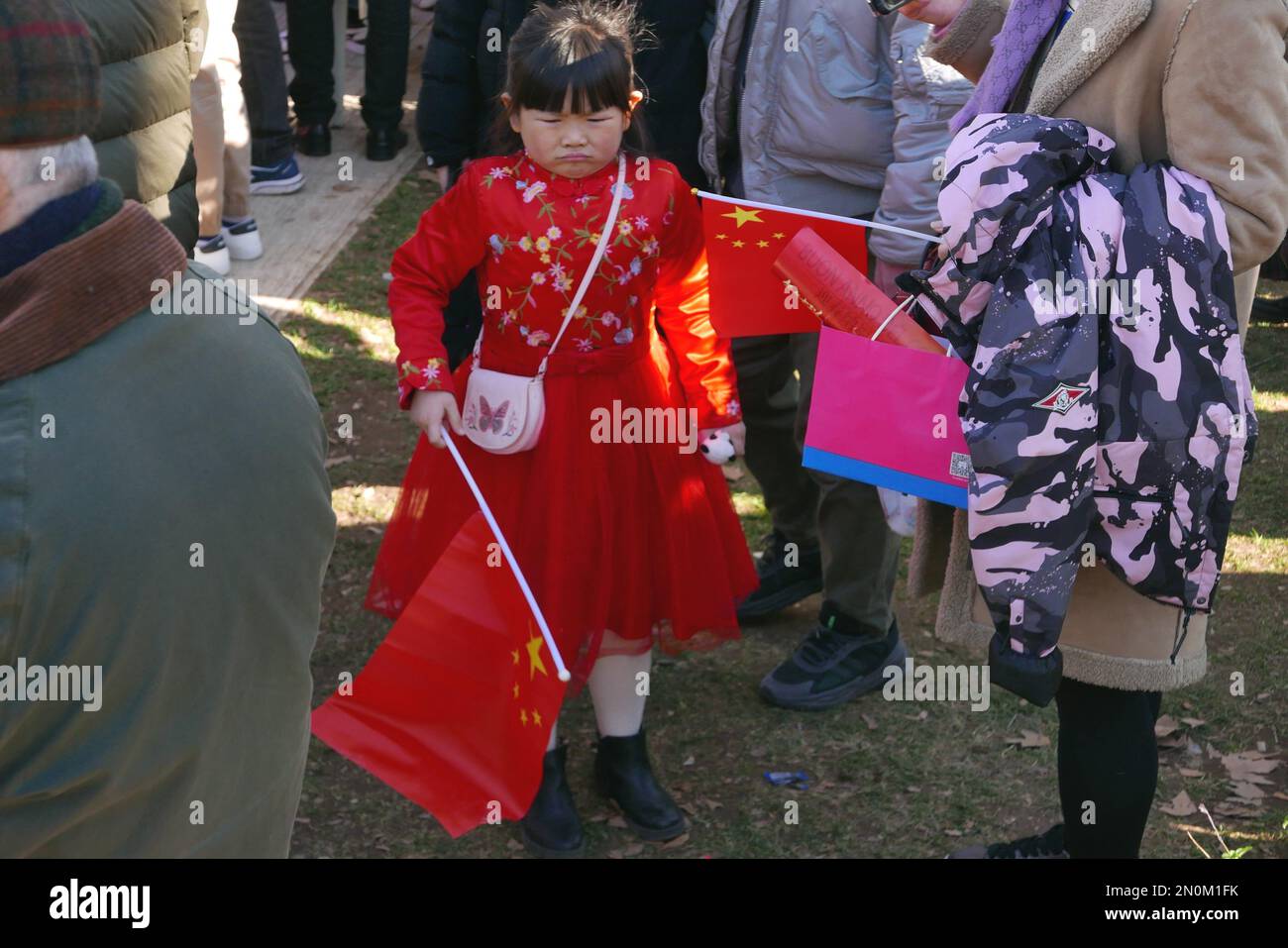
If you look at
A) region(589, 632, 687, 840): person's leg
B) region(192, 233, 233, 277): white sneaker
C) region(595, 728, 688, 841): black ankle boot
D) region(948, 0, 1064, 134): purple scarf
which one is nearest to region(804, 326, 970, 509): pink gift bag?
region(948, 0, 1064, 134): purple scarf

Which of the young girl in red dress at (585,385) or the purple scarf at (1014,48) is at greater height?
the purple scarf at (1014,48)

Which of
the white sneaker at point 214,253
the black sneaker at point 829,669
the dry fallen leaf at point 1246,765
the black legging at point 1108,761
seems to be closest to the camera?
the black legging at point 1108,761

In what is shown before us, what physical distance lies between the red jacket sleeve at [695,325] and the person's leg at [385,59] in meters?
4.15

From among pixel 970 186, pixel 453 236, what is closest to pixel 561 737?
pixel 453 236

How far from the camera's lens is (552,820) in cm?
338

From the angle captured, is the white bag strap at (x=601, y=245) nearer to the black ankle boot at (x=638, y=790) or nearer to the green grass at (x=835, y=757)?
the black ankle boot at (x=638, y=790)

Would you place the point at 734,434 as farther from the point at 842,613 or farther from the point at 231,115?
the point at 231,115

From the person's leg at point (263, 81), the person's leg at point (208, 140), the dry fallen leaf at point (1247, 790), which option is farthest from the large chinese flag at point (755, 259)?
the person's leg at point (263, 81)

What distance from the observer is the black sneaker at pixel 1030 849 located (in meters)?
3.16

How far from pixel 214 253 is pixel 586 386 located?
3.12m

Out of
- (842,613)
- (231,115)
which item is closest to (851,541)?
(842,613)

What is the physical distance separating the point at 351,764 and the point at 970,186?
7.20ft

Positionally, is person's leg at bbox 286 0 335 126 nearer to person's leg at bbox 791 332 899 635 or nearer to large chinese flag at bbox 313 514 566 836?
person's leg at bbox 791 332 899 635

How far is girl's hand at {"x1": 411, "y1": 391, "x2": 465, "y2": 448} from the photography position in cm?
313
